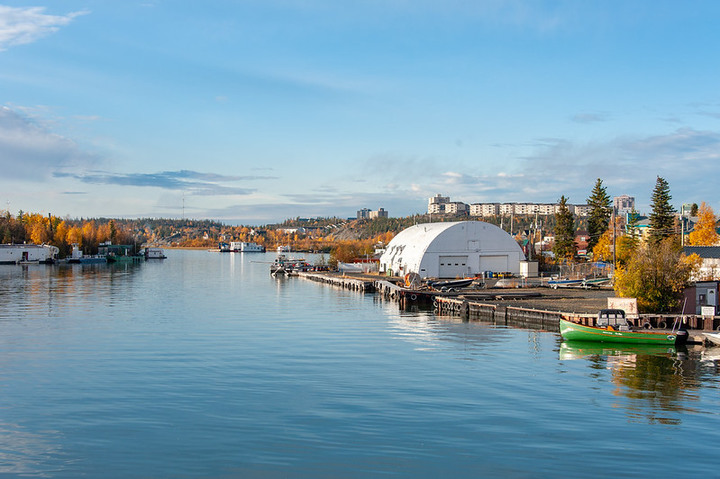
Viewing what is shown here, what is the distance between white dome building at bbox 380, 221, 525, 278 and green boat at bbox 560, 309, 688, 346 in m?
38.5

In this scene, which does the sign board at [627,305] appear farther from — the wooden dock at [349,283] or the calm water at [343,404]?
the wooden dock at [349,283]

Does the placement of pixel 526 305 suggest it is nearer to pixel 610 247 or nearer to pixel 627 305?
pixel 627 305

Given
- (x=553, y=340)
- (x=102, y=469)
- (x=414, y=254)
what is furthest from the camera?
(x=414, y=254)

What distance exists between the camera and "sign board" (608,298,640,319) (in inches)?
1537

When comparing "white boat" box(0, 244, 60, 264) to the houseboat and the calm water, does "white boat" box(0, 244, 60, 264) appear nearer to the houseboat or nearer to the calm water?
the houseboat

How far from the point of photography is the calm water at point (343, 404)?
1608cm

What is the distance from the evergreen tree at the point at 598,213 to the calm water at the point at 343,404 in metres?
56.1

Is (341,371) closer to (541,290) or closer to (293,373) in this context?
(293,373)

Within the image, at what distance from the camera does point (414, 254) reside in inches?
3054

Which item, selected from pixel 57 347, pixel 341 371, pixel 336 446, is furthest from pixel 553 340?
pixel 57 347

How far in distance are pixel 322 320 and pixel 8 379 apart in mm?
23455

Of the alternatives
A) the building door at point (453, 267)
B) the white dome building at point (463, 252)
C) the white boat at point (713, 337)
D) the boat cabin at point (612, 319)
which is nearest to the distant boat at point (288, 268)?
the white dome building at point (463, 252)

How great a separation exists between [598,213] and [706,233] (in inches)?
674

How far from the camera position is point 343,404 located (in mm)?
21188
